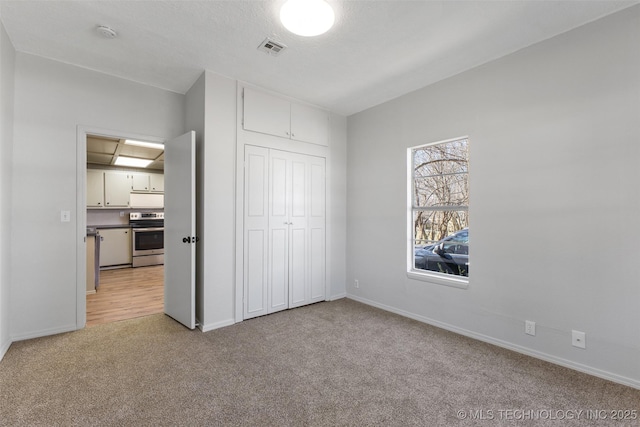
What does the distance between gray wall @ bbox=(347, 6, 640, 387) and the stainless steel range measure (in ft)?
19.0

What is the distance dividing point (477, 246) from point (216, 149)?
2.82m

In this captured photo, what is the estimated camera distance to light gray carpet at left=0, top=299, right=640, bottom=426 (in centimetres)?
175

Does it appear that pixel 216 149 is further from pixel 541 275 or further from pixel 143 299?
pixel 541 275

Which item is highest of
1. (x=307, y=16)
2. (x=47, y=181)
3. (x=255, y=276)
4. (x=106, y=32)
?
(x=106, y=32)

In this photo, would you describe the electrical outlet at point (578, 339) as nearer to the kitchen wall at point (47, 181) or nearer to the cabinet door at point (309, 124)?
the cabinet door at point (309, 124)

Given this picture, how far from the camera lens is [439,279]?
3.17 m

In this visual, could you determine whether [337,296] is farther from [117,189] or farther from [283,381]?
[117,189]

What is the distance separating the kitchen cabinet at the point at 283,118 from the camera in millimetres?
3365

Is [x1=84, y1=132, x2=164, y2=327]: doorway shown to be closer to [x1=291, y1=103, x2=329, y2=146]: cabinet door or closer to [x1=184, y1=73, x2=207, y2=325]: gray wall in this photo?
[x1=184, y1=73, x2=207, y2=325]: gray wall

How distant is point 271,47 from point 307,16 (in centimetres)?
68

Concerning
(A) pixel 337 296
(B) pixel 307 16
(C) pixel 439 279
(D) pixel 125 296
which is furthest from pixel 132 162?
(C) pixel 439 279

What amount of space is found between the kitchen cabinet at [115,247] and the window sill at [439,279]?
240 inches

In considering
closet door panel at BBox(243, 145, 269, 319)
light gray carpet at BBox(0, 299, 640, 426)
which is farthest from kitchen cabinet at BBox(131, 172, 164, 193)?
closet door panel at BBox(243, 145, 269, 319)

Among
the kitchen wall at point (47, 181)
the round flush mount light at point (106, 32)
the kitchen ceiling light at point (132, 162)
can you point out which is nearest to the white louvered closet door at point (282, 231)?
the round flush mount light at point (106, 32)
